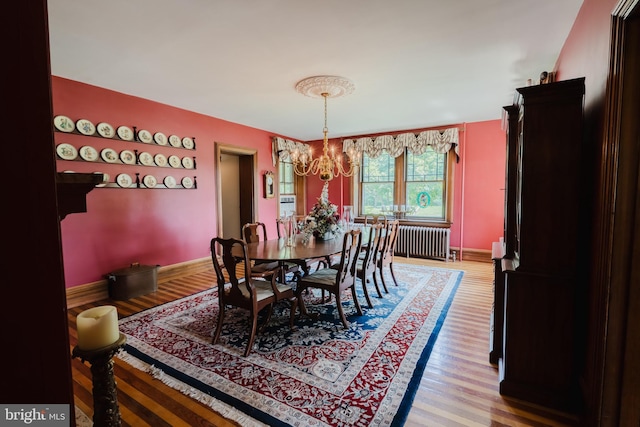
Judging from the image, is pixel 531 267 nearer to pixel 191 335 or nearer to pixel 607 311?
pixel 607 311

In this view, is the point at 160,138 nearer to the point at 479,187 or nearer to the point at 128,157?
the point at 128,157

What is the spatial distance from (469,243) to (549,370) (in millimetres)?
3902

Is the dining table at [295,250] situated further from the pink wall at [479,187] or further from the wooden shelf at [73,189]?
the pink wall at [479,187]

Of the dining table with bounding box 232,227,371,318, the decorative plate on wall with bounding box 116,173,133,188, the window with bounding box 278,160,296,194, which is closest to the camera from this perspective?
the dining table with bounding box 232,227,371,318

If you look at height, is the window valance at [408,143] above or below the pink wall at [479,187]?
above

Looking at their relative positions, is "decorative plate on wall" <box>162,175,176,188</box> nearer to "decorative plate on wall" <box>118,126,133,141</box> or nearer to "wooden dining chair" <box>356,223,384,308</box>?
"decorative plate on wall" <box>118,126,133,141</box>

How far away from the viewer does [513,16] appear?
6.88 ft

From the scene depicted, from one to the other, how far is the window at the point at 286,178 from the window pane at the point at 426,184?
266cm

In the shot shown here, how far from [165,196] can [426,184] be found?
4.71 metres

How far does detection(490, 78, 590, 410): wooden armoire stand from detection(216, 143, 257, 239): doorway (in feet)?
15.1

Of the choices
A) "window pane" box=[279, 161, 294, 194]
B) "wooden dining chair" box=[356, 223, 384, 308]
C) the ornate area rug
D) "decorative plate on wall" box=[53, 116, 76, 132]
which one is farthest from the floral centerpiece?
"window pane" box=[279, 161, 294, 194]

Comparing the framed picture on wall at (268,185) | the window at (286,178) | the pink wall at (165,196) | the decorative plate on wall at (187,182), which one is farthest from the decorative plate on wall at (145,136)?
the window at (286,178)

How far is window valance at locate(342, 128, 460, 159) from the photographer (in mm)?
5293

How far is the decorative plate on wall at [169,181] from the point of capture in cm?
415
